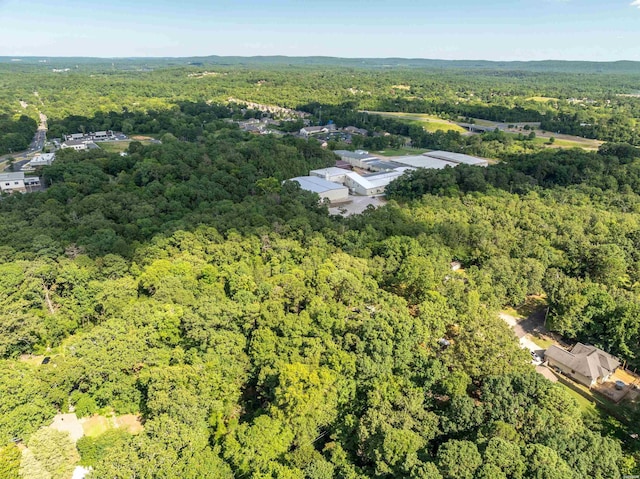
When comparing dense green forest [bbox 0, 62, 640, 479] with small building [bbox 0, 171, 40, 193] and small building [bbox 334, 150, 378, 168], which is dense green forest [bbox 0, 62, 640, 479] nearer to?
small building [bbox 0, 171, 40, 193]

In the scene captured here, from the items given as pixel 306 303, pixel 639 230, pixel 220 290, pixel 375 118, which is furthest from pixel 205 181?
pixel 375 118

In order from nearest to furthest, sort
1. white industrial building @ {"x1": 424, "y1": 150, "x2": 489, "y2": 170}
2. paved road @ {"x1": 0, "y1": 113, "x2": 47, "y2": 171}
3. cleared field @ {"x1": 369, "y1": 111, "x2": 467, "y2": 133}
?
1. white industrial building @ {"x1": 424, "y1": 150, "x2": 489, "y2": 170}
2. paved road @ {"x1": 0, "y1": 113, "x2": 47, "y2": 171}
3. cleared field @ {"x1": 369, "y1": 111, "x2": 467, "y2": 133}

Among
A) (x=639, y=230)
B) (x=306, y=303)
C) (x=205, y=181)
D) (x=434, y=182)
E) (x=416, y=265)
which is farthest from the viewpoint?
(x=434, y=182)

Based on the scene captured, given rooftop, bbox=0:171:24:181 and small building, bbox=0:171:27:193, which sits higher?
rooftop, bbox=0:171:24:181

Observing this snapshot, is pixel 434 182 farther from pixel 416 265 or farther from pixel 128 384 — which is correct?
pixel 128 384

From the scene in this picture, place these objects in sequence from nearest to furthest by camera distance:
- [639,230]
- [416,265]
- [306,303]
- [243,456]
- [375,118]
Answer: [243,456] < [306,303] < [416,265] < [639,230] < [375,118]

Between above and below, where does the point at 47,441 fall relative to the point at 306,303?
below

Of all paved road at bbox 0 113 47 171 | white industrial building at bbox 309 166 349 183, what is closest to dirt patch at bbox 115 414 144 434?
white industrial building at bbox 309 166 349 183

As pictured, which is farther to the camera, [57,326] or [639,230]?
[639,230]
